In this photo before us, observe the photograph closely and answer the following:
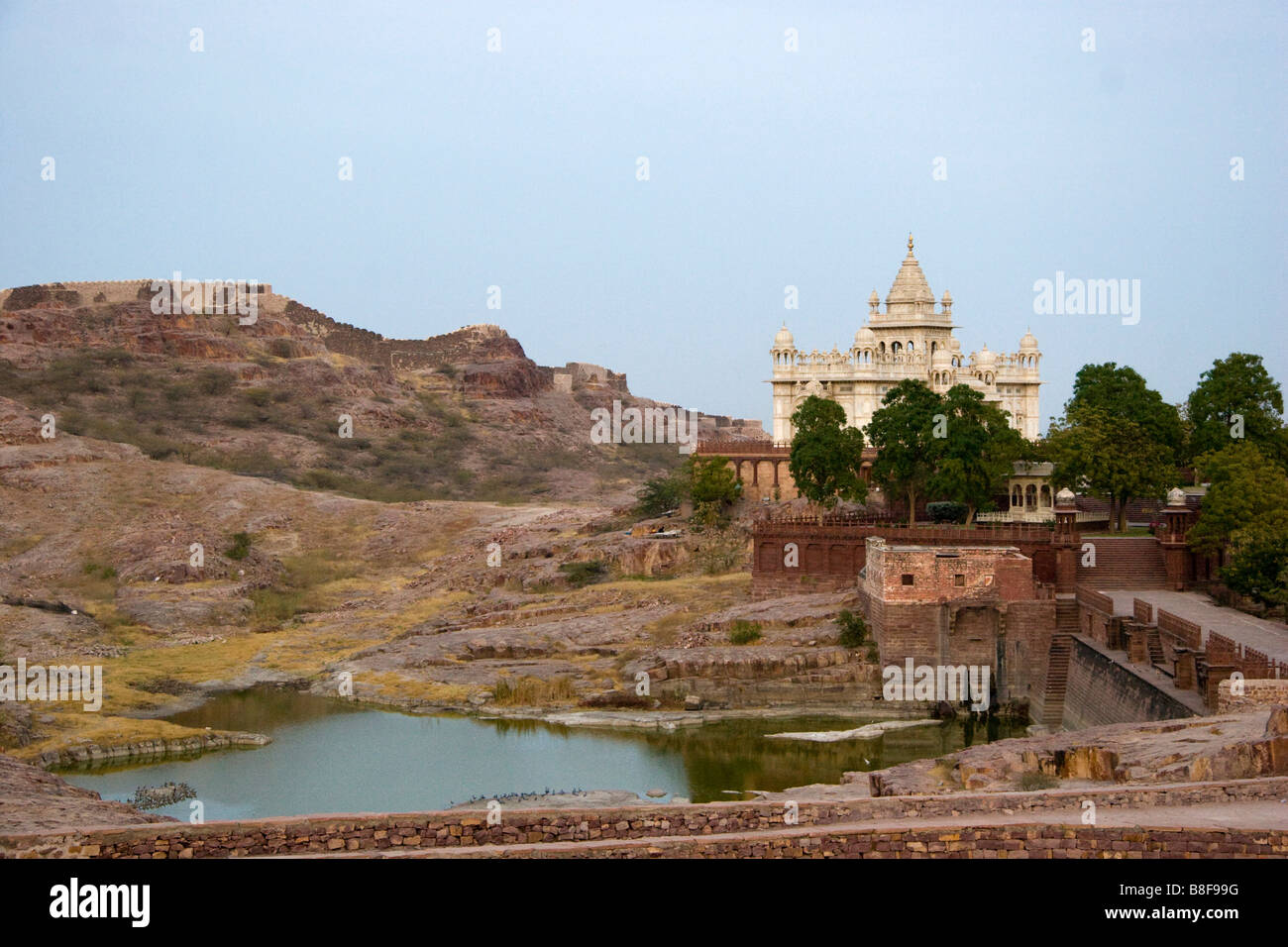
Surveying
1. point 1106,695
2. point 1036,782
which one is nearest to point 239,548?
point 1106,695

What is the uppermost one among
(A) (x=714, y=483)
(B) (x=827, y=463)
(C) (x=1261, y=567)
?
(B) (x=827, y=463)

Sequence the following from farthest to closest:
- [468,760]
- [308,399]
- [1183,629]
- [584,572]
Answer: [308,399], [584,572], [468,760], [1183,629]

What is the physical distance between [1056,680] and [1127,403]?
20.9 metres

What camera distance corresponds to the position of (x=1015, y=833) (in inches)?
858

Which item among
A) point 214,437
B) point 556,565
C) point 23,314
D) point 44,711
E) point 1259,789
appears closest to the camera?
point 1259,789

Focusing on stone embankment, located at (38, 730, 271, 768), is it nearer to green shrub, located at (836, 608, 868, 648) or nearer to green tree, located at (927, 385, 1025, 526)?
green shrub, located at (836, 608, 868, 648)

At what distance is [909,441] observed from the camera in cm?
6056

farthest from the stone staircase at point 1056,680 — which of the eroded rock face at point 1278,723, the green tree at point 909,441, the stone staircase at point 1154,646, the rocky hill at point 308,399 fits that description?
the rocky hill at point 308,399

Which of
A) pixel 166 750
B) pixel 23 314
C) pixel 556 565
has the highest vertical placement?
pixel 23 314

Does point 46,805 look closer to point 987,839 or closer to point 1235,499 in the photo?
point 987,839

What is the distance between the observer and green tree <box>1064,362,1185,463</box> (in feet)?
207
